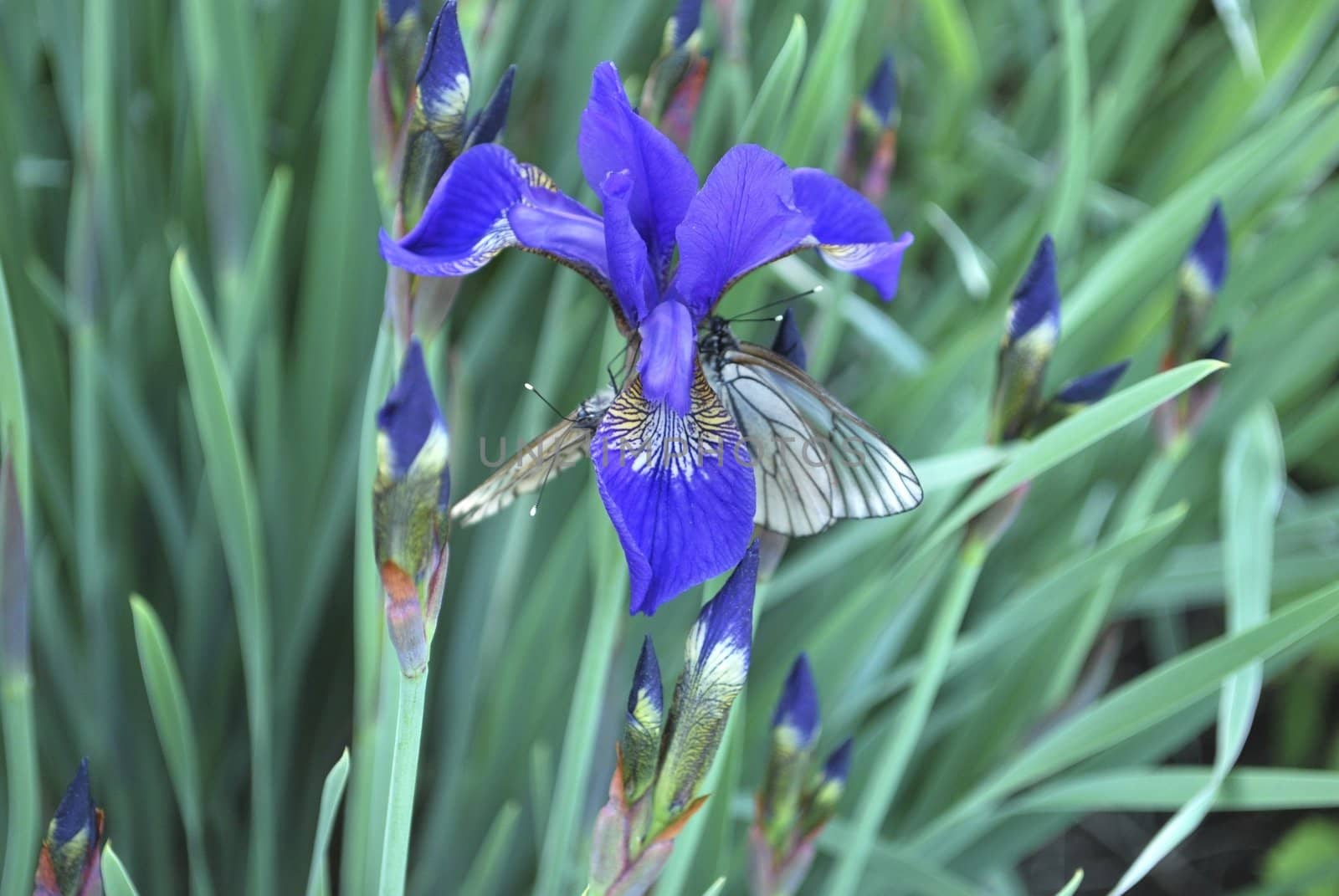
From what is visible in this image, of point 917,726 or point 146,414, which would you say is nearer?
point 917,726

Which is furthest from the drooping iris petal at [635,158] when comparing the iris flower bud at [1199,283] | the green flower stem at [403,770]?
the iris flower bud at [1199,283]

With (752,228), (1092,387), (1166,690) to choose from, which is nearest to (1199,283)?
(1092,387)

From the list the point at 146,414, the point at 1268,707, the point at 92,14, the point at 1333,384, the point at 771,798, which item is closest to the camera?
the point at 771,798

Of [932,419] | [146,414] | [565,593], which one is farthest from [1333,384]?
[146,414]

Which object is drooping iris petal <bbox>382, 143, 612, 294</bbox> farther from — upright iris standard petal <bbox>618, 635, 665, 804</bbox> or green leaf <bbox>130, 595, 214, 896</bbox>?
green leaf <bbox>130, 595, 214, 896</bbox>

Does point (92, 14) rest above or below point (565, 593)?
above

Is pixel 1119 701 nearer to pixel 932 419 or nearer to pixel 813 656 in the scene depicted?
pixel 813 656
